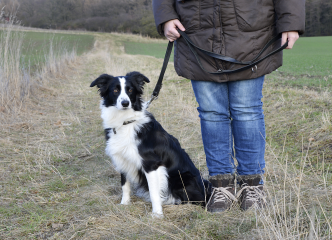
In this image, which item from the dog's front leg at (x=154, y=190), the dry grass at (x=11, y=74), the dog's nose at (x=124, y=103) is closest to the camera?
the dog's front leg at (x=154, y=190)

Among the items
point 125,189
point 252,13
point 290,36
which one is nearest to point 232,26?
point 252,13

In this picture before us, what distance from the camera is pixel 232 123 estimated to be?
7.86 ft

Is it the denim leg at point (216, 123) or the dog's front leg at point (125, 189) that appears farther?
the dog's front leg at point (125, 189)

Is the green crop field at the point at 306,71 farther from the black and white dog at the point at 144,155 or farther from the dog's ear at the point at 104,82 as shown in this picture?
the dog's ear at the point at 104,82

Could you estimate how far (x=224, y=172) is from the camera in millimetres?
2430

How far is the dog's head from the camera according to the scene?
108 inches

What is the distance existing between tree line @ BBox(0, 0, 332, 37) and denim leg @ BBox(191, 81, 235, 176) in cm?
5253

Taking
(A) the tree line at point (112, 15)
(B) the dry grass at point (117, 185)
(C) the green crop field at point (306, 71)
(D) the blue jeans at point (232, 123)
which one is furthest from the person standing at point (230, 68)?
(A) the tree line at point (112, 15)

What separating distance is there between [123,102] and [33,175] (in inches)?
61.8

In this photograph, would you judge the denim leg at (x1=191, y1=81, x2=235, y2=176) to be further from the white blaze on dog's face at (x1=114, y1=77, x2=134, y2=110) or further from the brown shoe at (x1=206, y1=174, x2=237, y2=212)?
the white blaze on dog's face at (x1=114, y1=77, x2=134, y2=110)

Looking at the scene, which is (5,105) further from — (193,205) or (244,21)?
(244,21)

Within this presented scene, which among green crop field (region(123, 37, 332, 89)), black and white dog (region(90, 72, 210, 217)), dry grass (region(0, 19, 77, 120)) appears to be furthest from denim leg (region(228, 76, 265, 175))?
green crop field (region(123, 37, 332, 89))

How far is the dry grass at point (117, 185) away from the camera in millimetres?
2025

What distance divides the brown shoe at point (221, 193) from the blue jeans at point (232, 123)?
0.06 metres
